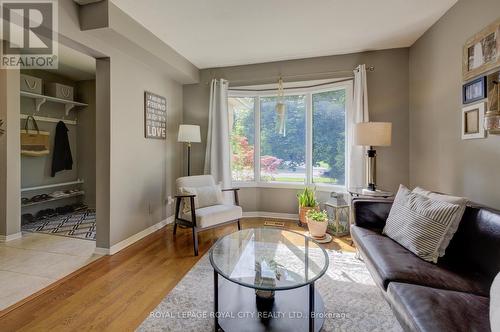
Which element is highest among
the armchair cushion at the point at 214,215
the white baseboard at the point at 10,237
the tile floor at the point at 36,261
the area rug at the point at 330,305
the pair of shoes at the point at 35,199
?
the pair of shoes at the point at 35,199

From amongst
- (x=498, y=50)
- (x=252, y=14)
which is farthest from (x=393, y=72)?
(x=252, y=14)

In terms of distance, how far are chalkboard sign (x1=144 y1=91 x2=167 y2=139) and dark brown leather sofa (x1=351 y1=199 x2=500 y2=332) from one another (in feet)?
9.55

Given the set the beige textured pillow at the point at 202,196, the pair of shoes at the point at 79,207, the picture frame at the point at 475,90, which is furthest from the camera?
the pair of shoes at the point at 79,207

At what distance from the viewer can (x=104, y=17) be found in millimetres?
2217

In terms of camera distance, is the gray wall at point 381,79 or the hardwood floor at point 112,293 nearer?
the hardwood floor at point 112,293

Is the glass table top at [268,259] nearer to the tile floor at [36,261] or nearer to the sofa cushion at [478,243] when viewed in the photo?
the sofa cushion at [478,243]

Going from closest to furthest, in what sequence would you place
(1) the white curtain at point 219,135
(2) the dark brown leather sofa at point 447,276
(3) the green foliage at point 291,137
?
(2) the dark brown leather sofa at point 447,276 → (3) the green foliage at point 291,137 → (1) the white curtain at point 219,135

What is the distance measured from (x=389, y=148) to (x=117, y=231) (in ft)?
11.9

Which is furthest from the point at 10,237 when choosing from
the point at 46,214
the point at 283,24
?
the point at 283,24

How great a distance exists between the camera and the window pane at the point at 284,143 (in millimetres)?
3910

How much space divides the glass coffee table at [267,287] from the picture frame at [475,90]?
1.85 m

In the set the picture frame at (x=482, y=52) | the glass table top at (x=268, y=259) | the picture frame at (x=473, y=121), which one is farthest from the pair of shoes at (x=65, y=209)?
the picture frame at (x=482, y=52)

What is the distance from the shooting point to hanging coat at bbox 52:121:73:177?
4.01m

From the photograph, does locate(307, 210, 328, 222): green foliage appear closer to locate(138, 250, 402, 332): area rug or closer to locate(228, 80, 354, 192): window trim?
locate(228, 80, 354, 192): window trim
